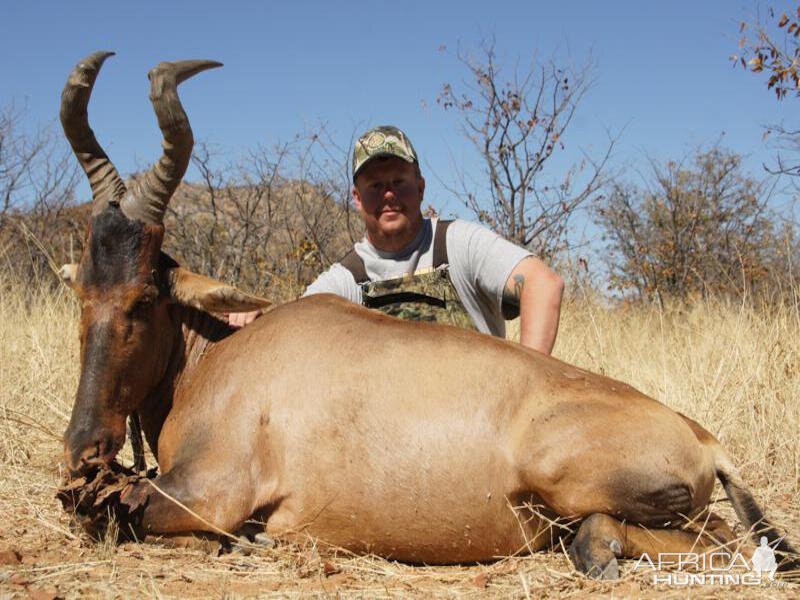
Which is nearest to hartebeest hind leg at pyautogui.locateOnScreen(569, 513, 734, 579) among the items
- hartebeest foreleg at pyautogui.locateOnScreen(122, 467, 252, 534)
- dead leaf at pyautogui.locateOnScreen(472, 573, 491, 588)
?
dead leaf at pyautogui.locateOnScreen(472, 573, 491, 588)

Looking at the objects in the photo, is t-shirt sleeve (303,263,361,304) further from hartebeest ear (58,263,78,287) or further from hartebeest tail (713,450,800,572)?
hartebeest tail (713,450,800,572)

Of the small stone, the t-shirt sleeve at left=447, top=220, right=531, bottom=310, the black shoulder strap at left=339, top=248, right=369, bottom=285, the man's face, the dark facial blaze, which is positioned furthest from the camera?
the black shoulder strap at left=339, top=248, right=369, bottom=285

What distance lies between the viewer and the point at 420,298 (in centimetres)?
554

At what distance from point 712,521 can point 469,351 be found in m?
1.34

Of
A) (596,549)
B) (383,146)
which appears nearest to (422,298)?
(383,146)


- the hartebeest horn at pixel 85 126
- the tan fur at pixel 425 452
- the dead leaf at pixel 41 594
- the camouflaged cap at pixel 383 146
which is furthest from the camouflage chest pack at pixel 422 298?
the dead leaf at pixel 41 594

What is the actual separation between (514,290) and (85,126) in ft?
9.03

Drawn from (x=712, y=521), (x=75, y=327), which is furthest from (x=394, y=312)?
(x=75, y=327)

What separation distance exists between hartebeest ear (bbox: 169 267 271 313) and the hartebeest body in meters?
0.21

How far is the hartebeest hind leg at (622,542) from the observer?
3391mm

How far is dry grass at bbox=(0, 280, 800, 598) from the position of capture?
3.30 metres

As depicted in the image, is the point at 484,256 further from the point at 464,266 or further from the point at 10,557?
the point at 10,557

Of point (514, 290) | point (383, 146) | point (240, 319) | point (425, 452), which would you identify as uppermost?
point (383, 146)

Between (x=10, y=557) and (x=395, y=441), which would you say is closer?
(x=10, y=557)
